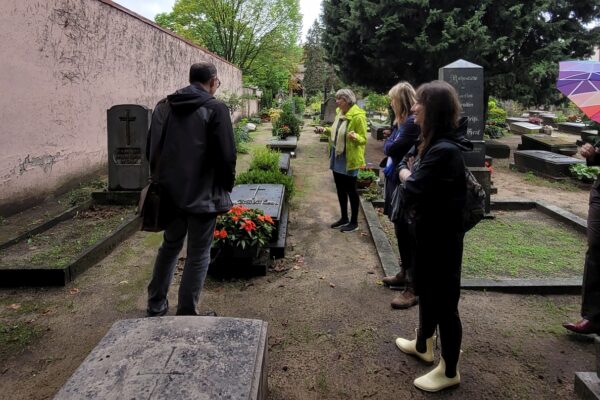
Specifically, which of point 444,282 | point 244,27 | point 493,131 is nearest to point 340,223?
point 444,282

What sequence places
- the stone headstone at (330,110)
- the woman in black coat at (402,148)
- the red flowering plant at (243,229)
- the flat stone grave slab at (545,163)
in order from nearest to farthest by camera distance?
the woman in black coat at (402,148) → the red flowering plant at (243,229) → the flat stone grave slab at (545,163) → the stone headstone at (330,110)

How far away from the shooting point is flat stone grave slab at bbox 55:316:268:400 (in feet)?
5.71

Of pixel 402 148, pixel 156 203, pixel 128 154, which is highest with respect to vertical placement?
pixel 402 148

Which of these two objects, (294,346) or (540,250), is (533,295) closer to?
(540,250)

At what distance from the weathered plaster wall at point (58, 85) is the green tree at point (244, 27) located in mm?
21266

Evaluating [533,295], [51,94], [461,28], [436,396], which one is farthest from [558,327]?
[461,28]

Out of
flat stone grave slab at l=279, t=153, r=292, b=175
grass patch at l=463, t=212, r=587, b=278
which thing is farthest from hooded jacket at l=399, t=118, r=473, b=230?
flat stone grave slab at l=279, t=153, r=292, b=175

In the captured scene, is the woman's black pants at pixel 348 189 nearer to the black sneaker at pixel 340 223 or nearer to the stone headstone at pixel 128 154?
the black sneaker at pixel 340 223

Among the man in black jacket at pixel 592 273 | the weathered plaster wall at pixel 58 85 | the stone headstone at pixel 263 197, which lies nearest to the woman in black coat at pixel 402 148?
the man in black jacket at pixel 592 273

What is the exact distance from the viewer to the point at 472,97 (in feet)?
22.1

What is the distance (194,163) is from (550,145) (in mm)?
11415

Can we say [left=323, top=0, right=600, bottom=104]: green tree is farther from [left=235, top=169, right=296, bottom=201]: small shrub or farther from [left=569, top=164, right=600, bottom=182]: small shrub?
[left=235, top=169, right=296, bottom=201]: small shrub

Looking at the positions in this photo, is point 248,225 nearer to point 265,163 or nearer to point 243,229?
point 243,229

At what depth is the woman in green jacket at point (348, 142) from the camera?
17.9ft
